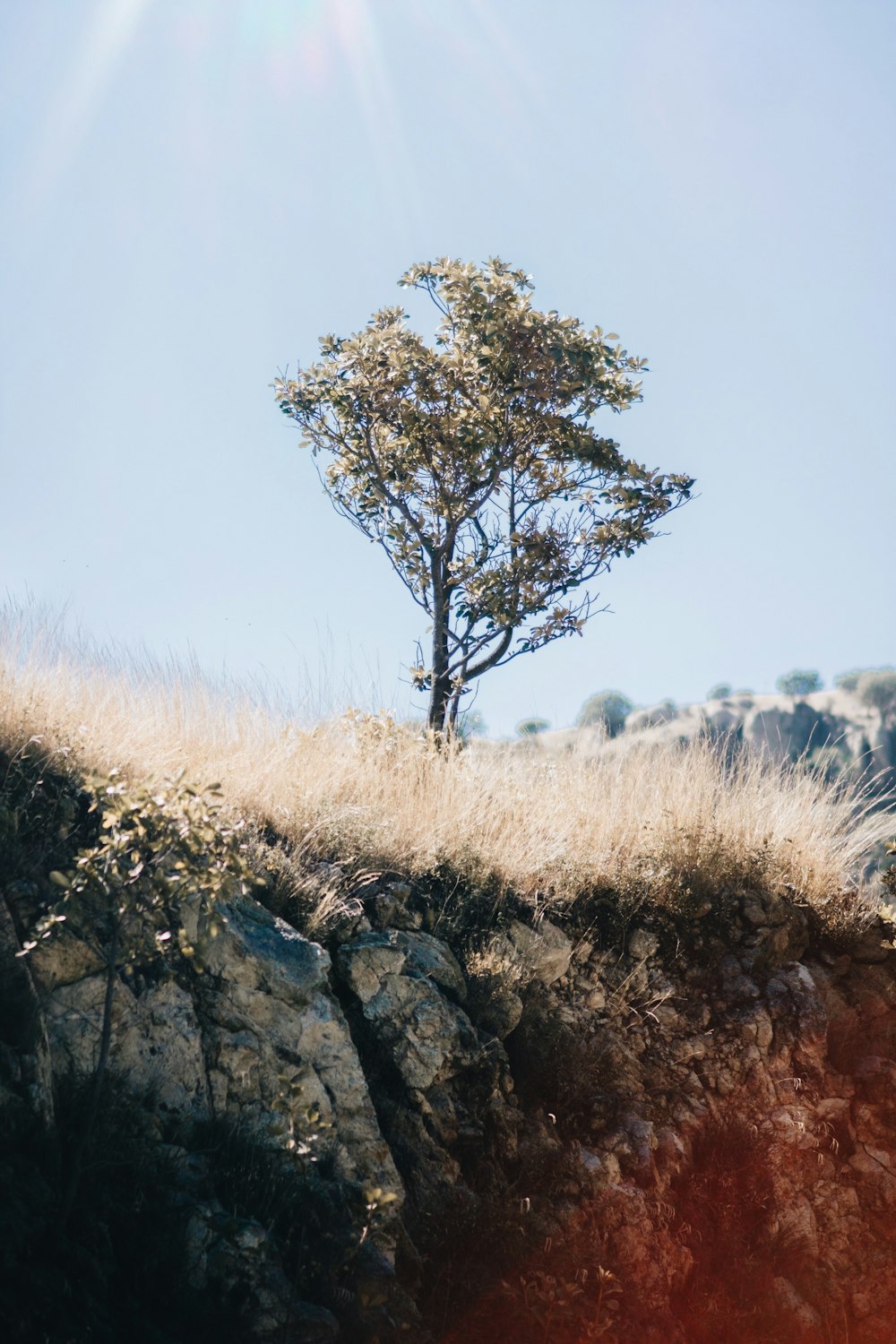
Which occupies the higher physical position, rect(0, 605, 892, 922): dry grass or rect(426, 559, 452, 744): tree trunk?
rect(426, 559, 452, 744): tree trunk

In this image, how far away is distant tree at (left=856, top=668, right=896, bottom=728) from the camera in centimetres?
7544

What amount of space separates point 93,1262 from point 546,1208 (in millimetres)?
2734

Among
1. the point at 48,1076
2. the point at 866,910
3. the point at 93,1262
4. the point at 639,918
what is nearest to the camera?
the point at 93,1262

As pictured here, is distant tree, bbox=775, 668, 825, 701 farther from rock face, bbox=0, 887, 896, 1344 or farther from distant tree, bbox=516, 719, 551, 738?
A: rock face, bbox=0, 887, 896, 1344

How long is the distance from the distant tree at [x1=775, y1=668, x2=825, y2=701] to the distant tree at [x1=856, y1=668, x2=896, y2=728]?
14.6 feet

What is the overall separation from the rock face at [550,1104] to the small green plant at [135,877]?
26cm

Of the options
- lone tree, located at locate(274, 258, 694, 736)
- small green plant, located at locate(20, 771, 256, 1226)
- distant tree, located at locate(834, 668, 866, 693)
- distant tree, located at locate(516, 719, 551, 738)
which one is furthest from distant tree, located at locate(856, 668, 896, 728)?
small green plant, located at locate(20, 771, 256, 1226)

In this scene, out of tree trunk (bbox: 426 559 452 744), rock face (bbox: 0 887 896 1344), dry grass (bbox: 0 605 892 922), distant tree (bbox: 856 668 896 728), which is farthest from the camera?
distant tree (bbox: 856 668 896 728)

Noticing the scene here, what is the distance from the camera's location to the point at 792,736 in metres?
72.4

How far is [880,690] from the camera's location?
76938mm

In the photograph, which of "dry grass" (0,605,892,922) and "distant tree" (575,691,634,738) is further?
"distant tree" (575,691,634,738)

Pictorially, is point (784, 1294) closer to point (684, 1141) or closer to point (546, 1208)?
point (684, 1141)

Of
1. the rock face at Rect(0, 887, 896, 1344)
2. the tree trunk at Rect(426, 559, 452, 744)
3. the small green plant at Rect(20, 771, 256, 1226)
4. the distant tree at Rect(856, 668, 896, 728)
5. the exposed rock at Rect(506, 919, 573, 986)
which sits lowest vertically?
the rock face at Rect(0, 887, 896, 1344)

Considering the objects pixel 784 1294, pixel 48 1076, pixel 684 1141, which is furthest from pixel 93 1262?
pixel 784 1294
